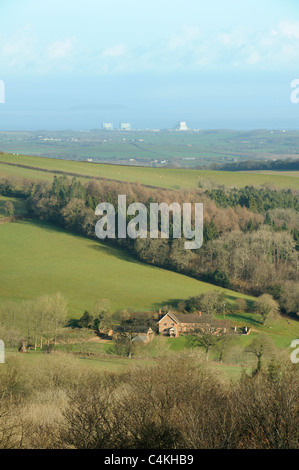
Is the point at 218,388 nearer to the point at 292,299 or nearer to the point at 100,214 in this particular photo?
the point at 292,299

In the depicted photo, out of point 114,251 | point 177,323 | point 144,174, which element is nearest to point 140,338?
point 177,323

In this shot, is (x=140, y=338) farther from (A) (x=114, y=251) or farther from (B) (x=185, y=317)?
(A) (x=114, y=251)

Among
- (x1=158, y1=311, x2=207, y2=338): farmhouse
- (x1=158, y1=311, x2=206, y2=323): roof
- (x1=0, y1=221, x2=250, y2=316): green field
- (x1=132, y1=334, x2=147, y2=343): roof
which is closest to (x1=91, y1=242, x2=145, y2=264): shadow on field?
(x1=0, y1=221, x2=250, y2=316): green field

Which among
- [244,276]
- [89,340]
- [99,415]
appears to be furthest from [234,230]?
[99,415]

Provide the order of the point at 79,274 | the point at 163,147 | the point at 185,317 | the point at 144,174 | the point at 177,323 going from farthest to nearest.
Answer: the point at 163,147
the point at 144,174
the point at 79,274
the point at 185,317
the point at 177,323

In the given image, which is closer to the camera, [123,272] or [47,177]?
[123,272]
